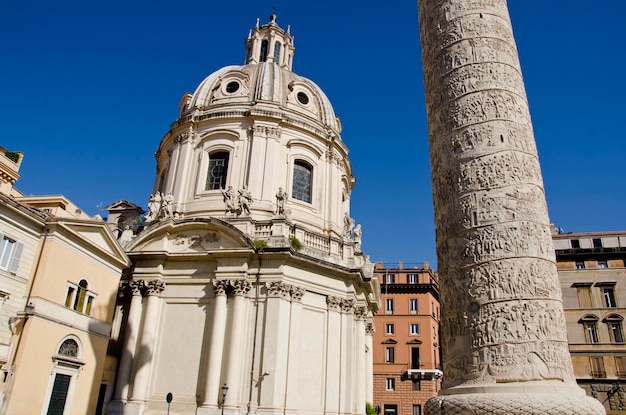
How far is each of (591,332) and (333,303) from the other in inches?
834

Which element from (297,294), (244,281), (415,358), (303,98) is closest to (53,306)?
(244,281)

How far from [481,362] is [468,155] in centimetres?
347

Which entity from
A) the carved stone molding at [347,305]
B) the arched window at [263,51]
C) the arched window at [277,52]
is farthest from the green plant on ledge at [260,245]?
the arched window at [263,51]

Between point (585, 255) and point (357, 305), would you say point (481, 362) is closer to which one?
point (357, 305)

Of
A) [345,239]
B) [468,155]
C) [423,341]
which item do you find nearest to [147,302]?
[345,239]

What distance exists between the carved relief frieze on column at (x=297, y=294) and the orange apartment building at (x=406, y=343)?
80.6 ft

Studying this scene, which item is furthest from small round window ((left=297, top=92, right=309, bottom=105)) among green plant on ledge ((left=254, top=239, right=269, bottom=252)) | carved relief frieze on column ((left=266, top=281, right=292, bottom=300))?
carved relief frieze on column ((left=266, top=281, right=292, bottom=300))

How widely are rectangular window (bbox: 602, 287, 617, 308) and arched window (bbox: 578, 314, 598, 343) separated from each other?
4.78 ft

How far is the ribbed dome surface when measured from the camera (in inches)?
1193

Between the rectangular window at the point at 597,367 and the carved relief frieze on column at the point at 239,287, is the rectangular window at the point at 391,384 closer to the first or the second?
the rectangular window at the point at 597,367

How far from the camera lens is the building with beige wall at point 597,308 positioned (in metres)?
34.0

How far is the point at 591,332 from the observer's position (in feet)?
117

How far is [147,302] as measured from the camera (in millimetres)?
23766

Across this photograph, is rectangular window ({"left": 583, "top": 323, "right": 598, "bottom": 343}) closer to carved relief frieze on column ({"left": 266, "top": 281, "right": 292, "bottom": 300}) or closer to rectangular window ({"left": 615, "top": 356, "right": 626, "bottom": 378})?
rectangular window ({"left": 615, "top": 356, "right": 626, "bottom": 378})
